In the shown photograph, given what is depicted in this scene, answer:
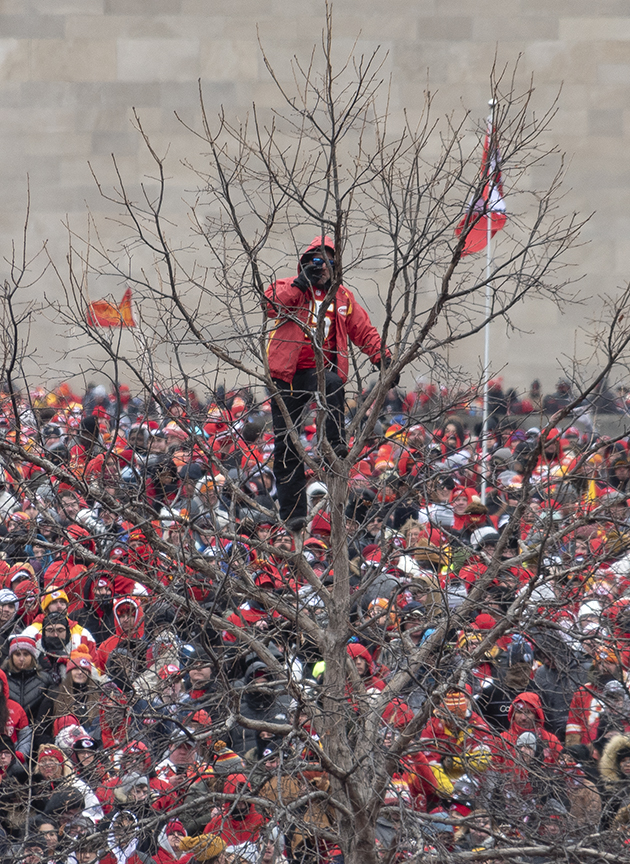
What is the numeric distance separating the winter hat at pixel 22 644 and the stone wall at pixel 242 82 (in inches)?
621

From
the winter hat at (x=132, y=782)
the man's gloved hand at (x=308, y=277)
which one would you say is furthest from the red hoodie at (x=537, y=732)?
the man's gloved hand at (x=308, y=277)

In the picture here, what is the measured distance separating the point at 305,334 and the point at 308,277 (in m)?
0.38

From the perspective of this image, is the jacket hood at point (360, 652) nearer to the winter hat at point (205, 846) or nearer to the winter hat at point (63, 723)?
the winter hat at point (205, 846)

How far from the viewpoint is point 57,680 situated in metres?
10.4

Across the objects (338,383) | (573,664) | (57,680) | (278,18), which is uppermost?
(278,18)

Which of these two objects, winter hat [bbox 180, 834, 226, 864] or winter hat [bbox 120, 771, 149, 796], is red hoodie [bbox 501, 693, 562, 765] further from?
winter hat [bbox 120, 771, 149, 796]

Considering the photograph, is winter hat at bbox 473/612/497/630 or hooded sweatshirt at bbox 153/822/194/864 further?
winter hat at bbox 473/612/497/630

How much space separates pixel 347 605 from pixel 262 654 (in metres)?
0.59

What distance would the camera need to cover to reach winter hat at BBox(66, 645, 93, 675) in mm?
9836

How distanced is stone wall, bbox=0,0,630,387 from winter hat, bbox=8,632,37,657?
1576cm

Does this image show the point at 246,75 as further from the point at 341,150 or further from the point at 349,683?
the point at 349,683

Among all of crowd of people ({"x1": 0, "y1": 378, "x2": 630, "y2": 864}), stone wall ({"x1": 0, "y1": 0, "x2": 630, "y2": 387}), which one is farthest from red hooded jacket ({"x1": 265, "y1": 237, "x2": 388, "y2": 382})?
stone wall ({"x1": 0, "y1": 0, "x2": 630, "y2": 387})

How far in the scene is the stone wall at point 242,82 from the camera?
26.4 m

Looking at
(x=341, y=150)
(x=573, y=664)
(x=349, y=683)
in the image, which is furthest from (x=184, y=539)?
(x=341, y=150)
